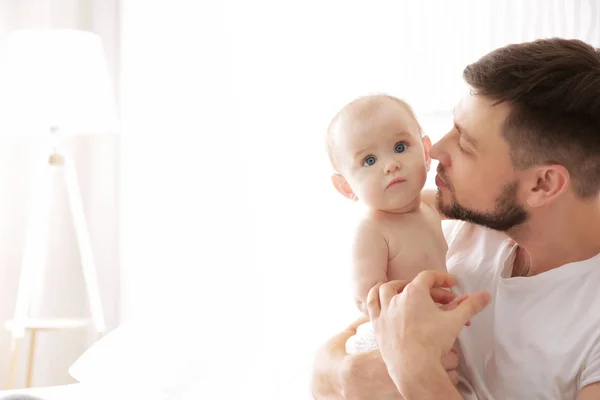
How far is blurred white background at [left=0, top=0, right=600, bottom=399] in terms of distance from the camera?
2039 mm

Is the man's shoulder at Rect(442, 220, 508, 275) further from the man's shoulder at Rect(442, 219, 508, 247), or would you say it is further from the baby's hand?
the baby's hand

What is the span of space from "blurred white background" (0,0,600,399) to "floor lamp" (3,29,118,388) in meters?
0.38

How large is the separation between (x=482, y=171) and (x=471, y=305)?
0.30 meters

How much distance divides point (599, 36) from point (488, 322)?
2.86 feet

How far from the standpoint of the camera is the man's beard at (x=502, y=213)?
58.1 inches

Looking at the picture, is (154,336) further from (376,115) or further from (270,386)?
(376,115)

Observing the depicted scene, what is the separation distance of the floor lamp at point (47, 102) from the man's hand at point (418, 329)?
1.86m

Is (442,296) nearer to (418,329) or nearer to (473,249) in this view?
(418,329)

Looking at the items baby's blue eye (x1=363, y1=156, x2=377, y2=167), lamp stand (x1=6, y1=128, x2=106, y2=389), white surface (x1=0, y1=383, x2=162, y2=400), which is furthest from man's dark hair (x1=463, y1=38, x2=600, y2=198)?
lamp stand (x1=6, y1=128, x2=106, y2=389)

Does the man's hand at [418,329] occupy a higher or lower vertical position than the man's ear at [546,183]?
lower

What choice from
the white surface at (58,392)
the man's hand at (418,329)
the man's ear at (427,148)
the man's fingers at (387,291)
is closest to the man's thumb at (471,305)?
the man's hand at (418,329)

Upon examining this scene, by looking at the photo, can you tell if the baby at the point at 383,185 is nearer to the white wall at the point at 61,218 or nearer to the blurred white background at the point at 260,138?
the blurred white background at the point at 260,138

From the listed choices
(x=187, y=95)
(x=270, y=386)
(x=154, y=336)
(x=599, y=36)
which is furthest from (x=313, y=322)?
(x=187, y=95)

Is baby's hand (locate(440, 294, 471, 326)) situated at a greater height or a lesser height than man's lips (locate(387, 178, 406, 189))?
lesser
